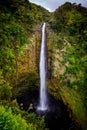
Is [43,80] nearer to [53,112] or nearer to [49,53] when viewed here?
[49,53]

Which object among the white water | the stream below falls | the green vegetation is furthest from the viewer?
the white water

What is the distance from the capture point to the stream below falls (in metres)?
29.7

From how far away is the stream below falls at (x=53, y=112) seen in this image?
29.7m

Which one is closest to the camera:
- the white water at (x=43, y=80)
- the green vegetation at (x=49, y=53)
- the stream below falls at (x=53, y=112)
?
the green vegetation at (x=49, y=53)

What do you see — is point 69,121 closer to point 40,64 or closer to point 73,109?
point 73,109

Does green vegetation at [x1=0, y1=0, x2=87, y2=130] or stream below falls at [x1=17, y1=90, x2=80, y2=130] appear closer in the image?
green vegetation at [x1=0, y1=0, x2=87, y2=130]

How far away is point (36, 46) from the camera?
33719mm

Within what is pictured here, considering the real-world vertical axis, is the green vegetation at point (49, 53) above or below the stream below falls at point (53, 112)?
above

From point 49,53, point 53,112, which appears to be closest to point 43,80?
point 49,53

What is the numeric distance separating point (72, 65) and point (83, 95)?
275 cm

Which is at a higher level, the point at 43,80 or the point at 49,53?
the point at 49,53

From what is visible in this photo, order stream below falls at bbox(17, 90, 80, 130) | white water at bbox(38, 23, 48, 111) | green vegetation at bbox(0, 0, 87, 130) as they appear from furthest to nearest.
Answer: white water at bbox(38, 23, 48, 111), stream below falls at bbox(17, 90, 80, 130), green vegetation at bbox(0, 0, 87, 130)

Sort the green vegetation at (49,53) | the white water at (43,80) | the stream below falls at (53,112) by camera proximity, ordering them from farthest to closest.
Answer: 1. the white water at (43,80)
2. the stream below falls at (53,112)
3. the green vegetation at (49,53)

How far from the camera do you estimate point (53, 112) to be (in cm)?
3191
